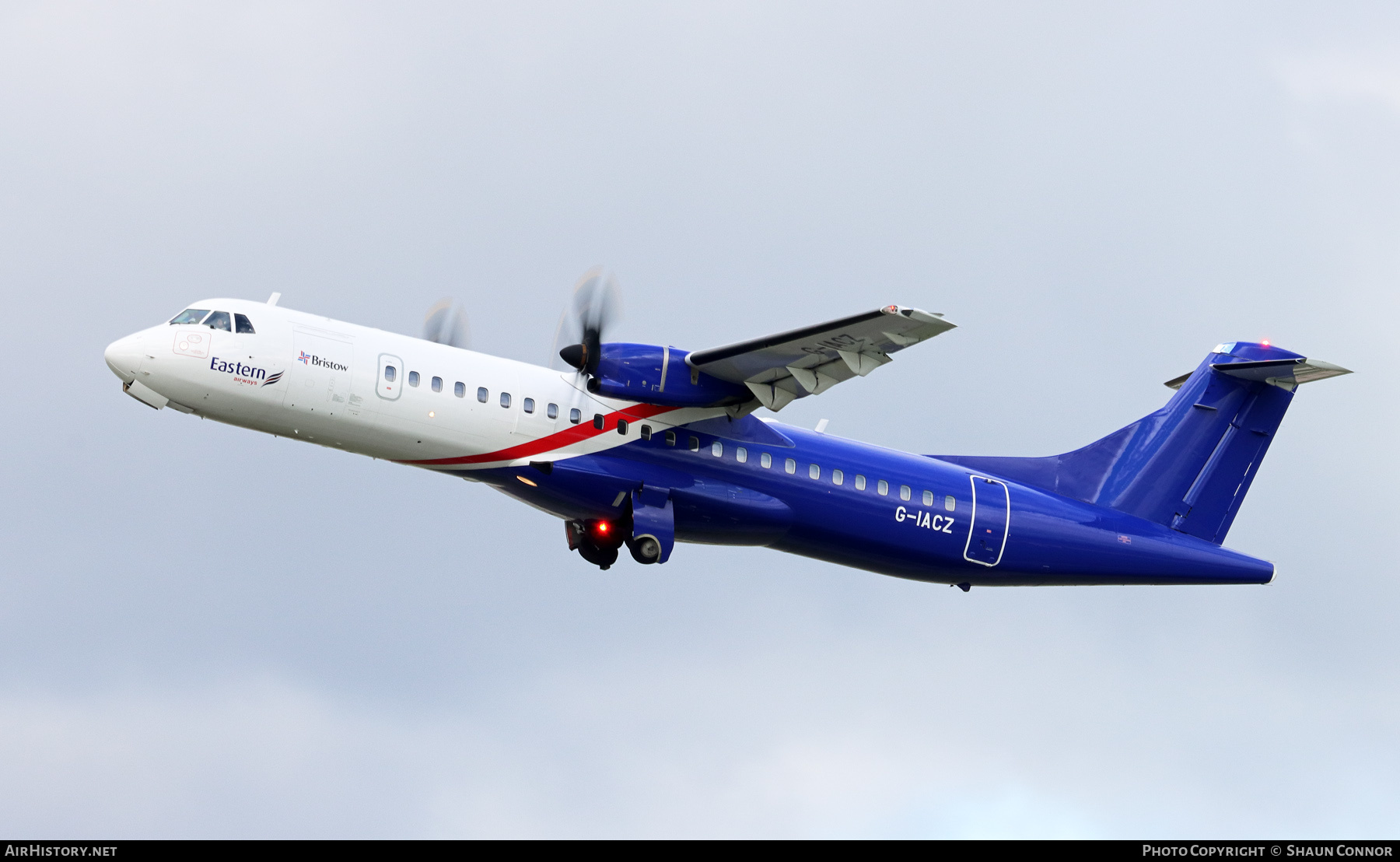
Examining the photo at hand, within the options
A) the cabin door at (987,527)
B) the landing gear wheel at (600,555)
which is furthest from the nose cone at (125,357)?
the cabin door at (987,527)

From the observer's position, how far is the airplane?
21.3m

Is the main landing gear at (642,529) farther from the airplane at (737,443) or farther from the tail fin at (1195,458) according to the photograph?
the tail fin at (1195,458)

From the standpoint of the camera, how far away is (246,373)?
68.9 feet

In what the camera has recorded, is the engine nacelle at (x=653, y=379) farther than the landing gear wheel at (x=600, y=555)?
No

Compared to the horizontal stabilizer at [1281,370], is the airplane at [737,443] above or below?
below

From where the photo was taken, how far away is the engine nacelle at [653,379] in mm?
22625

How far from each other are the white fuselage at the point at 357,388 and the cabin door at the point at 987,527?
249 inches

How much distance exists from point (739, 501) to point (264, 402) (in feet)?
24.2

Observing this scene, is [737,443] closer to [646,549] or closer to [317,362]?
[646,549]

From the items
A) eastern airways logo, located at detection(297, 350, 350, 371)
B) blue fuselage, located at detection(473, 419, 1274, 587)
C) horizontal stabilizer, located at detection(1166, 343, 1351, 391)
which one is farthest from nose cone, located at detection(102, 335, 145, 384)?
horizontal stabilizer, located at detection(1166, 343, 1351, 391)

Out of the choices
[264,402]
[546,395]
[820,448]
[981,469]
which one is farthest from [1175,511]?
[264,402]

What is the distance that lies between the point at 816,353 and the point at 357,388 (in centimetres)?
672

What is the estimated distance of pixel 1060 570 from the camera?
86.1ft

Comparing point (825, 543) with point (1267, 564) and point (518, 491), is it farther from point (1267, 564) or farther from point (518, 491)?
point (1267, 564)
